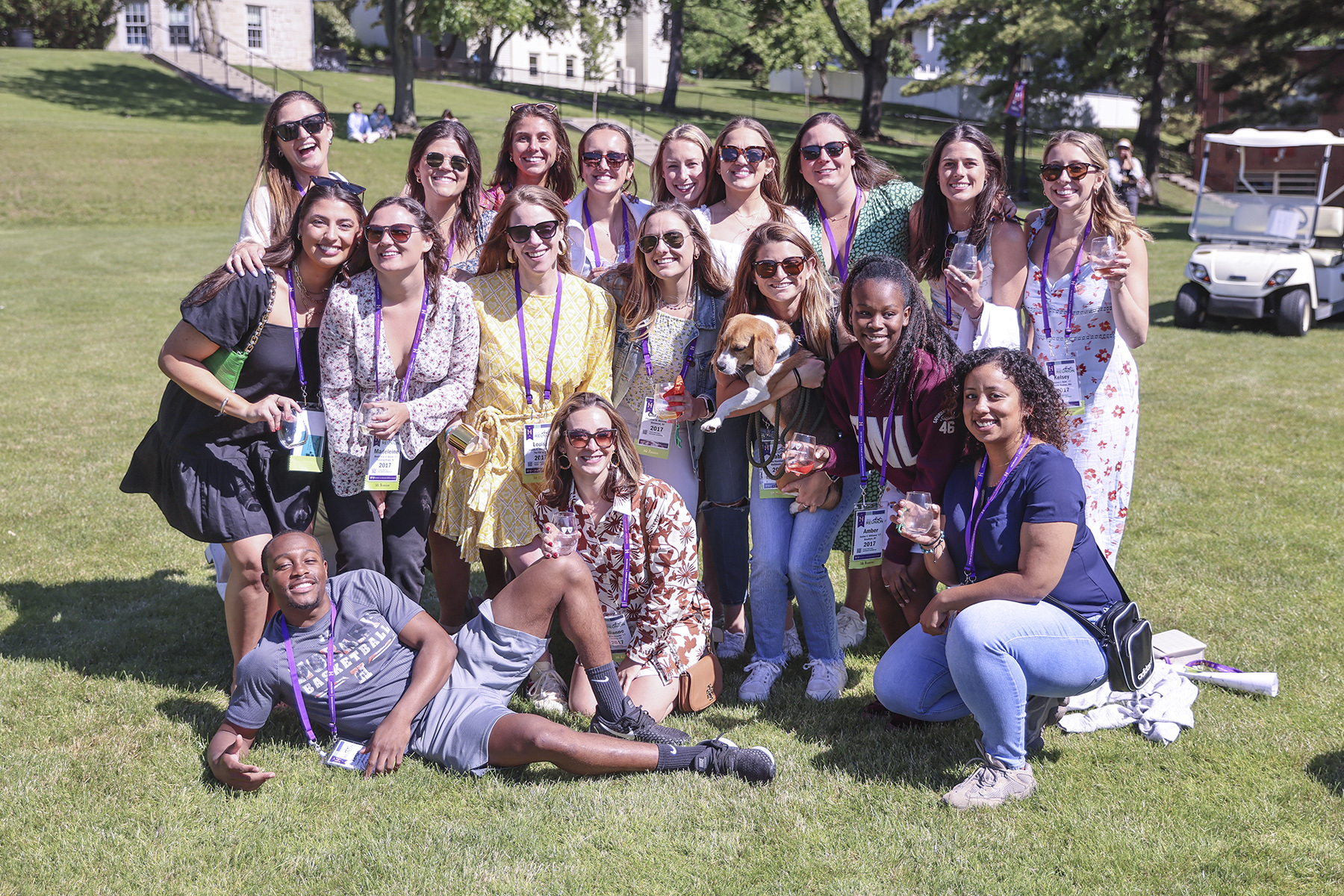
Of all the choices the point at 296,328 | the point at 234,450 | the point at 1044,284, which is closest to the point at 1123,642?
the point at 1044,284

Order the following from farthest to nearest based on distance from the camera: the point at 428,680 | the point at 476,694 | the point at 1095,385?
the point at 1095,385, the point at 476,694, the point at 428,680

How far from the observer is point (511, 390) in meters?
4.58

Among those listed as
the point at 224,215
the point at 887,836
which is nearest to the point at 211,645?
the point at 887,836

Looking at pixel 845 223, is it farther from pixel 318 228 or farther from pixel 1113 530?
pixel 318 228

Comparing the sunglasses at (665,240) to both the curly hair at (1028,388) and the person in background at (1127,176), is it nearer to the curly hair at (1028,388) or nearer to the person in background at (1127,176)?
the curly hair at (1028,388)

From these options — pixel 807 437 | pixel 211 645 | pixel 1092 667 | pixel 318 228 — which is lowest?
pixel 211 645

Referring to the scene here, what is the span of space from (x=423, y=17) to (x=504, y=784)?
3052cm

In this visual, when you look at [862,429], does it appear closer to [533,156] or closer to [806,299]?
[806,299]

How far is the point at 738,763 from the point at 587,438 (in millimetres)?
1367

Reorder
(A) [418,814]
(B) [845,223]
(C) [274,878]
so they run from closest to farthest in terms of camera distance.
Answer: (C) [274,878]
(A) [418,814]
(B) [845,223]

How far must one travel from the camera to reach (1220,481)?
25.7 ft

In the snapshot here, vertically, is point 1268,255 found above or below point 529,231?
below

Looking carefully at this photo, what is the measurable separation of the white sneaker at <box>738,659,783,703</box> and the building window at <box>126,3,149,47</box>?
54.3 metres

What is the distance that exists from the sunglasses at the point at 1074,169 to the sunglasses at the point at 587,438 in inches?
79.9
